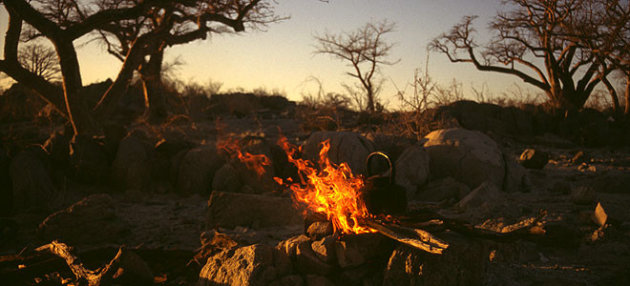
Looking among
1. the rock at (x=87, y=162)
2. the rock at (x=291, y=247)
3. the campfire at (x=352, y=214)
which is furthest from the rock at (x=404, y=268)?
the rock at (x=87, y=162)

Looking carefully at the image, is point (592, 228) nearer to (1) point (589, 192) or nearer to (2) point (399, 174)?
(1) point (589, 192)

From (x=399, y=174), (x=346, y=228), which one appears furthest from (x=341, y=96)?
(x=346, y=228)

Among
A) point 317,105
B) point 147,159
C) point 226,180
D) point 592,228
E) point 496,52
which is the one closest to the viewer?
point 592,228

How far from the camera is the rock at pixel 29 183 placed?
5.72 m

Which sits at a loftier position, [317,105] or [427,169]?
[317,105]

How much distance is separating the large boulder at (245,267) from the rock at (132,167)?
438 cm

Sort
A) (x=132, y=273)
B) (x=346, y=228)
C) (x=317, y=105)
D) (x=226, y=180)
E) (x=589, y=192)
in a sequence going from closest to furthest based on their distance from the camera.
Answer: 1. (x=346, y=228)
2. (x=132, y=273)
3. (x=589, y=192)
4. (x=226, y=180)
5. (x=317, y=105)

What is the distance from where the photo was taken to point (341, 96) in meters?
12.1

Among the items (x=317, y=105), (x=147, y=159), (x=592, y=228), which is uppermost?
(x=317, y=105)

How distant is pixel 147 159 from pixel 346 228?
5.27 meters

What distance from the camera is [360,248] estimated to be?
2.83m

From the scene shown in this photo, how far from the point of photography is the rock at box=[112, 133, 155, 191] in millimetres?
6797

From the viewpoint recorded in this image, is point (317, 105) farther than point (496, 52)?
No

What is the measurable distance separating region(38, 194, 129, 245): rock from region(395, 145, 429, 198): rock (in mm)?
3823
